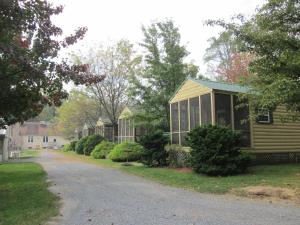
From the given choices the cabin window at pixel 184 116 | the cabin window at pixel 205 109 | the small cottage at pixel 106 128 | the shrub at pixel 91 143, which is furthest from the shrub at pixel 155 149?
the small cottage at pixel 106 128

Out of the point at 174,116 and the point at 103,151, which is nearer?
the point at 174,116

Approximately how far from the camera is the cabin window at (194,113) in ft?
50.8

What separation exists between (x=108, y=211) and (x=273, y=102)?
18.5 ft

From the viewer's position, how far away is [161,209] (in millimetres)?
7230

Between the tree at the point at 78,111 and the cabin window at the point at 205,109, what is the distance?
16.9 meters

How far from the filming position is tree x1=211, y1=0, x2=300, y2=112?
31.3 ft

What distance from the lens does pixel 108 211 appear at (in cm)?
721

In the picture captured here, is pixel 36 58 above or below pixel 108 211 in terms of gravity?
above

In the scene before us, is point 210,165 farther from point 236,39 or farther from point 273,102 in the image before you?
point 236,39

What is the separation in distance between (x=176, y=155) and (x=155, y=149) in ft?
3.78

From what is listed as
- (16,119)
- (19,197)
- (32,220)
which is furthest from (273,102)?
(16,119)

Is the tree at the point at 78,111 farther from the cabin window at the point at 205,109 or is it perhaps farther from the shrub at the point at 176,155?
the cabin window at the point at 205,109

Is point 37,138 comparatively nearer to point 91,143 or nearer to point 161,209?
point 91,143

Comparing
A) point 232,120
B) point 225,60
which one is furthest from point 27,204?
point 225,60
